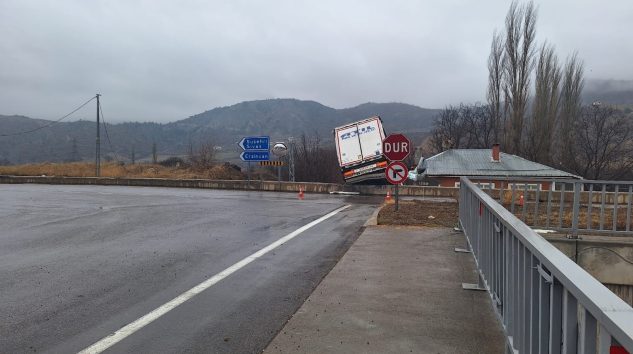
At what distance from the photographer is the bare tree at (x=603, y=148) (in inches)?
2373

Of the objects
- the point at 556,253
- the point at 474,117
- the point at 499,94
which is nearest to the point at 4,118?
the point at 474,117

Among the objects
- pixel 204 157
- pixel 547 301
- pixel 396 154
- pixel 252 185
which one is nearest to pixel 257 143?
pixel 252 185

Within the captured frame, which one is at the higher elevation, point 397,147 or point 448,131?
point 448,131

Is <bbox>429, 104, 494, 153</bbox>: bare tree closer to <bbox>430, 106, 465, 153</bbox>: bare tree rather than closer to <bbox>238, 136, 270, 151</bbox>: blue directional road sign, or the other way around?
<bbox>430, 106, 465, 153</bbox>: bare tree

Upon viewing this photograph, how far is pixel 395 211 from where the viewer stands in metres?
14.1

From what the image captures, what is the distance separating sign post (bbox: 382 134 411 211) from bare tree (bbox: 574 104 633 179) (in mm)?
52789

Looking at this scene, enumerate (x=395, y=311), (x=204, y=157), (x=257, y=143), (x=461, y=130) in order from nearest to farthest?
(x=395, y=311)
(x=257, y=143)
(x=204, y=157)
(x=461, y=130)

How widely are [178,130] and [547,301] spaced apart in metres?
166

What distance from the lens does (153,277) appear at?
677 cm

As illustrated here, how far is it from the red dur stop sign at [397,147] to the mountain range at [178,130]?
79010 millimetres

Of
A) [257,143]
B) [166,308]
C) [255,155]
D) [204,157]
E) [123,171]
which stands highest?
[257,143]

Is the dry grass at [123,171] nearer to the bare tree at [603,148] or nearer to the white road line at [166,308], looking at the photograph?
the white road line at [166,308]

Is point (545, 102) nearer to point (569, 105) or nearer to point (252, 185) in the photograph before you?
point (569, 105)

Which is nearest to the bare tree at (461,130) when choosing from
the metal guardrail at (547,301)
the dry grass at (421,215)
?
the dry grass at (421,215)
